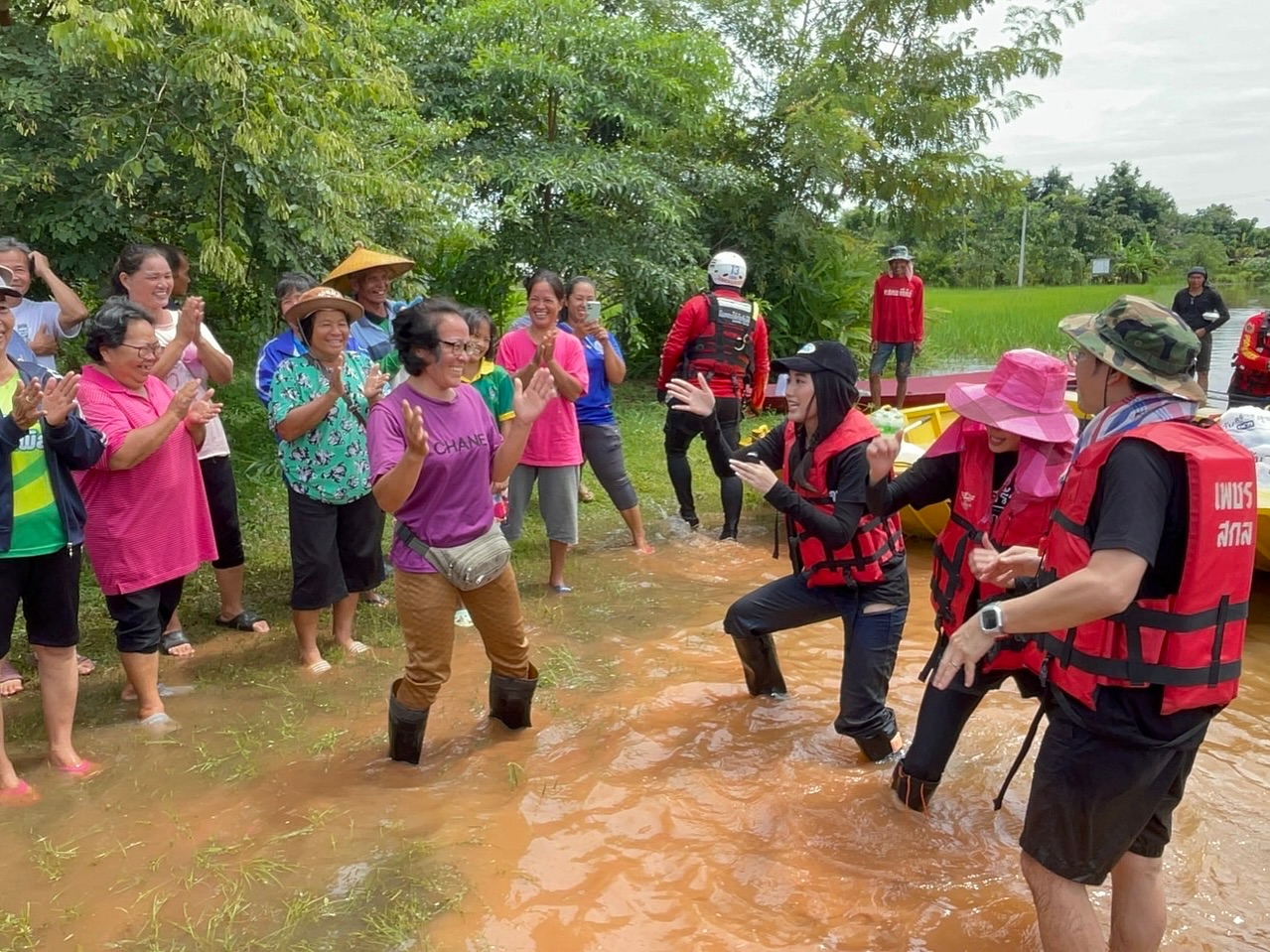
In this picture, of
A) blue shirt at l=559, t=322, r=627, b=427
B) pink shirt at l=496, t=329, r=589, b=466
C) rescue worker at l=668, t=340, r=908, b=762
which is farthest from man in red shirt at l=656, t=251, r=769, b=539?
rescue worker at l=668, t=340, r=908, b=762

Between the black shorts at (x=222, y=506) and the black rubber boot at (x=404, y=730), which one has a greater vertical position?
the black shorts at (x=222, y=506)

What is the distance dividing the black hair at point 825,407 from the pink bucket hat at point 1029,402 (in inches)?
25.1

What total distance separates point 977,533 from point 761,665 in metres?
1.60

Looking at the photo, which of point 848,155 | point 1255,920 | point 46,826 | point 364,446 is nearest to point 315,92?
point 364,446

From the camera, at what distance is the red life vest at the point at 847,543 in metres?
3.80

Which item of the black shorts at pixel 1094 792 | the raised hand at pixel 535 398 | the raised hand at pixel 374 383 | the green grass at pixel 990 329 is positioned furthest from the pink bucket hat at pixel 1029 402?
the green grass at pixel 990 329

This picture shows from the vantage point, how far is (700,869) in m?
3.35

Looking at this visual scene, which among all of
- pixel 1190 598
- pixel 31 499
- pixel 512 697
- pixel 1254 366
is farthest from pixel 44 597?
pixel 1254 366

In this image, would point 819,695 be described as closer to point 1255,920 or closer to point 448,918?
point 1255,920

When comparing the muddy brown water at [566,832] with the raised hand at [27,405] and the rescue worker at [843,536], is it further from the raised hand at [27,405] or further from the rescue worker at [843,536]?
the raised hand at [27,405]

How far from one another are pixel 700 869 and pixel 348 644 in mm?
2573

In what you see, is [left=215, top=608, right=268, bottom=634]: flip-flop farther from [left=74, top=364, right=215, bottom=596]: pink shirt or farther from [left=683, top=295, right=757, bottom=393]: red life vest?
[left=683, top=295, right=757, bottom=393]: red life vest

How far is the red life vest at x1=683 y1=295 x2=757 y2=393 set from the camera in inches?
281

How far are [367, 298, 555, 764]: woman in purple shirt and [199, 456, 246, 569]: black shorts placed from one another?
6.03 feet
